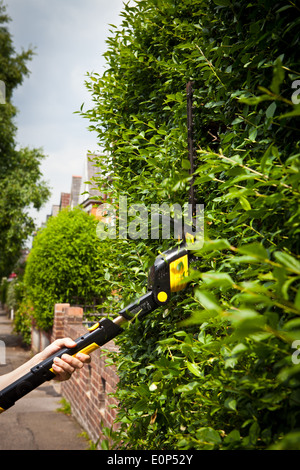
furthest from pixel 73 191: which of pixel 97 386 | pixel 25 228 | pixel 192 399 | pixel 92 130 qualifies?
pixel 192 399

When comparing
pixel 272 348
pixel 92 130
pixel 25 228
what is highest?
pixel 25 228

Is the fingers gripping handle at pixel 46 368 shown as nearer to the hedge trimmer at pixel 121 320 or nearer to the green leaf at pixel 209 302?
the hedge trimmer at pixel 121 320

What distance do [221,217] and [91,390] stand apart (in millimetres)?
5176

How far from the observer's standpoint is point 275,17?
1422mm

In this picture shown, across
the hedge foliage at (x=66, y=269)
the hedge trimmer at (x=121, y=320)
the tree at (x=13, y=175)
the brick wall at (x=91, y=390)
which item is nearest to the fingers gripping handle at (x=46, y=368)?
the hedge trimmer at (x=121, y=320)

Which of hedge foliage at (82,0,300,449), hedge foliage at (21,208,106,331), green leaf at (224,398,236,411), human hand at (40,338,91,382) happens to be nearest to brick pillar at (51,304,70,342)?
hedge foliage at (21,208,106,331)

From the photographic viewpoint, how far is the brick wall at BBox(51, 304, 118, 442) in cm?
470

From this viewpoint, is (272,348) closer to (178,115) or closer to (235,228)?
(235,228)

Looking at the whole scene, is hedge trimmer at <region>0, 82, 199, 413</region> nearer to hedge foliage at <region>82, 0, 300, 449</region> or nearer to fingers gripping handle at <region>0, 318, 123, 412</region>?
fingers gripping handle at <region>0, 318, 123, 412</region>

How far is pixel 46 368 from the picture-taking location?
5.72 ft

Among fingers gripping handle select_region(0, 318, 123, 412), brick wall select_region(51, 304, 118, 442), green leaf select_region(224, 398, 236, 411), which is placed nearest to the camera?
green leaf select_region(224, 398, 236, 411)

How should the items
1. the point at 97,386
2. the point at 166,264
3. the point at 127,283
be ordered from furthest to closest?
the point at 97,386, the point at 127,283, the point at 166,264

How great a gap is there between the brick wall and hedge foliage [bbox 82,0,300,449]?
6.07 ft

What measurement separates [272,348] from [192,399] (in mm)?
724
